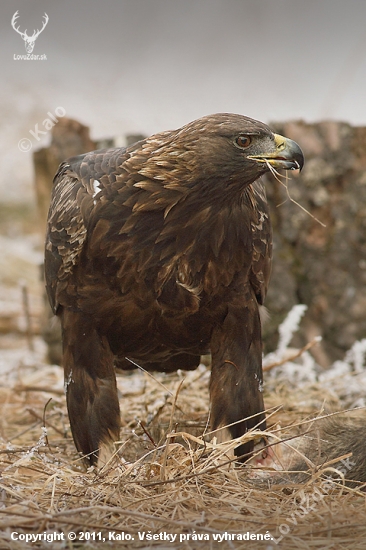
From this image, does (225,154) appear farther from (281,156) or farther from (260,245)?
(260,245)

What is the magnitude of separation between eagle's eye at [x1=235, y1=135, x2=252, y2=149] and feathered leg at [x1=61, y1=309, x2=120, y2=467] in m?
1.21

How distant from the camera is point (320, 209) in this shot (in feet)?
21.4

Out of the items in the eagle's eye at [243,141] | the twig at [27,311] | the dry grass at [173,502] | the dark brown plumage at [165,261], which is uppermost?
the eagle's eye at [243,141]

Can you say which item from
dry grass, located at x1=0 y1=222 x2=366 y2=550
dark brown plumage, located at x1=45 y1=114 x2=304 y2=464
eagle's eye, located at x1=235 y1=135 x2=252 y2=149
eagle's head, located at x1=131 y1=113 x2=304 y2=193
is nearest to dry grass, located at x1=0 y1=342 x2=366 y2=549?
dry grass, located at x1=0 y1=222 x2=366 y2=550

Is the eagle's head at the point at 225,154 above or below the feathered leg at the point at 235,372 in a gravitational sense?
above

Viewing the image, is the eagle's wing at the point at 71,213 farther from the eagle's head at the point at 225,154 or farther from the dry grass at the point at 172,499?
the dry grass at the point at 172,499

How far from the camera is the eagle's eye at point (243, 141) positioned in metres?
3.43

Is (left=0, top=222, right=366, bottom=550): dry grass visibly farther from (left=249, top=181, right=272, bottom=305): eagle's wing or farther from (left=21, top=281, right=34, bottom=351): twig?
(left=21, top=281, right=34, bottom=351): twig

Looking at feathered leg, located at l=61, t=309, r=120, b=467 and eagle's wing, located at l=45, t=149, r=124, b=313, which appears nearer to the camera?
eagle's wing, located at l=45, t=149, r=124, b=313

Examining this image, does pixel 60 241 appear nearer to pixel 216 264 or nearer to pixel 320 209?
pixel 216 264

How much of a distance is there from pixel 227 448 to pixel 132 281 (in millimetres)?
920

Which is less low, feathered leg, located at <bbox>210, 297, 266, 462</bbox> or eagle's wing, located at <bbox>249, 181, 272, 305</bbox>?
eagle's wing, located at <bbox>249, 181, 272, 305</bbox>

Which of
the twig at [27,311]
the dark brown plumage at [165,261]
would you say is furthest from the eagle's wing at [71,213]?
the twig at [27,311]

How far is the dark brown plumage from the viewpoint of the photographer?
3.49 metres
